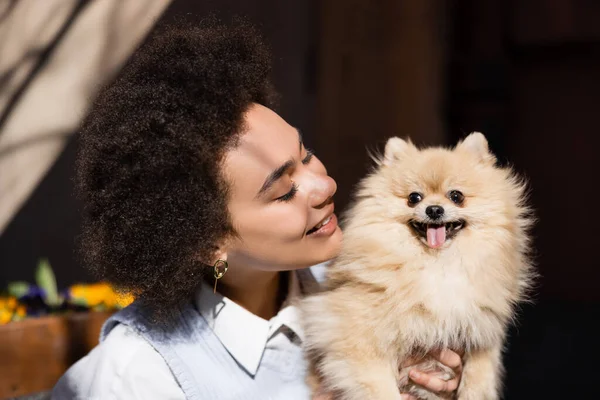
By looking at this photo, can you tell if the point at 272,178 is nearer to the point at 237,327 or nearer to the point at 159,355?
the point at 237,327

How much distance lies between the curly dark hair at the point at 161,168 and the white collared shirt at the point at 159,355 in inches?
4.5

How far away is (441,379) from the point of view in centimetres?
180

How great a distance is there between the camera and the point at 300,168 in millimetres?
1836

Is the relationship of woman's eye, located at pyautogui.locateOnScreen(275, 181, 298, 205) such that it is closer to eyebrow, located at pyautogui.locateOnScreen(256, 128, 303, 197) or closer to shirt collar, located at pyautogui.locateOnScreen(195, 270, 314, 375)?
eyebrow, located at pyautogui.locateOnScreen(256, 128, 303, 197)

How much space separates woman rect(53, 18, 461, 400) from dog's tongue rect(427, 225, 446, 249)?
0.90 ft

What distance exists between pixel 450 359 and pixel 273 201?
2.19 ft

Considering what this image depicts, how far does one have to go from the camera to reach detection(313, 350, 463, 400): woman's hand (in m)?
1.78

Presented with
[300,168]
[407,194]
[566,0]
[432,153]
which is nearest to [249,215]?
[300,168]

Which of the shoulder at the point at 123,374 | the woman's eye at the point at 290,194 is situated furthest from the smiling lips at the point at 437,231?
the shoulder at the point at 123,374

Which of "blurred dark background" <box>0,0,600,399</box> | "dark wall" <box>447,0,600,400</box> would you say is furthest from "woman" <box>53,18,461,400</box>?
"dark wall" <box>447,0,600,400</box>

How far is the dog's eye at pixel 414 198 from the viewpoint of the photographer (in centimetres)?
181

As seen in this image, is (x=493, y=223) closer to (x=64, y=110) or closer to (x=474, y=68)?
(x=64, y=110)

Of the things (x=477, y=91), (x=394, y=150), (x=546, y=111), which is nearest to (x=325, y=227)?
(x=394, y=150)

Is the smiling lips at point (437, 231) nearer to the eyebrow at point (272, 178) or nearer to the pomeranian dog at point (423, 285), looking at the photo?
the pomeranian dog at point (423, 285)
